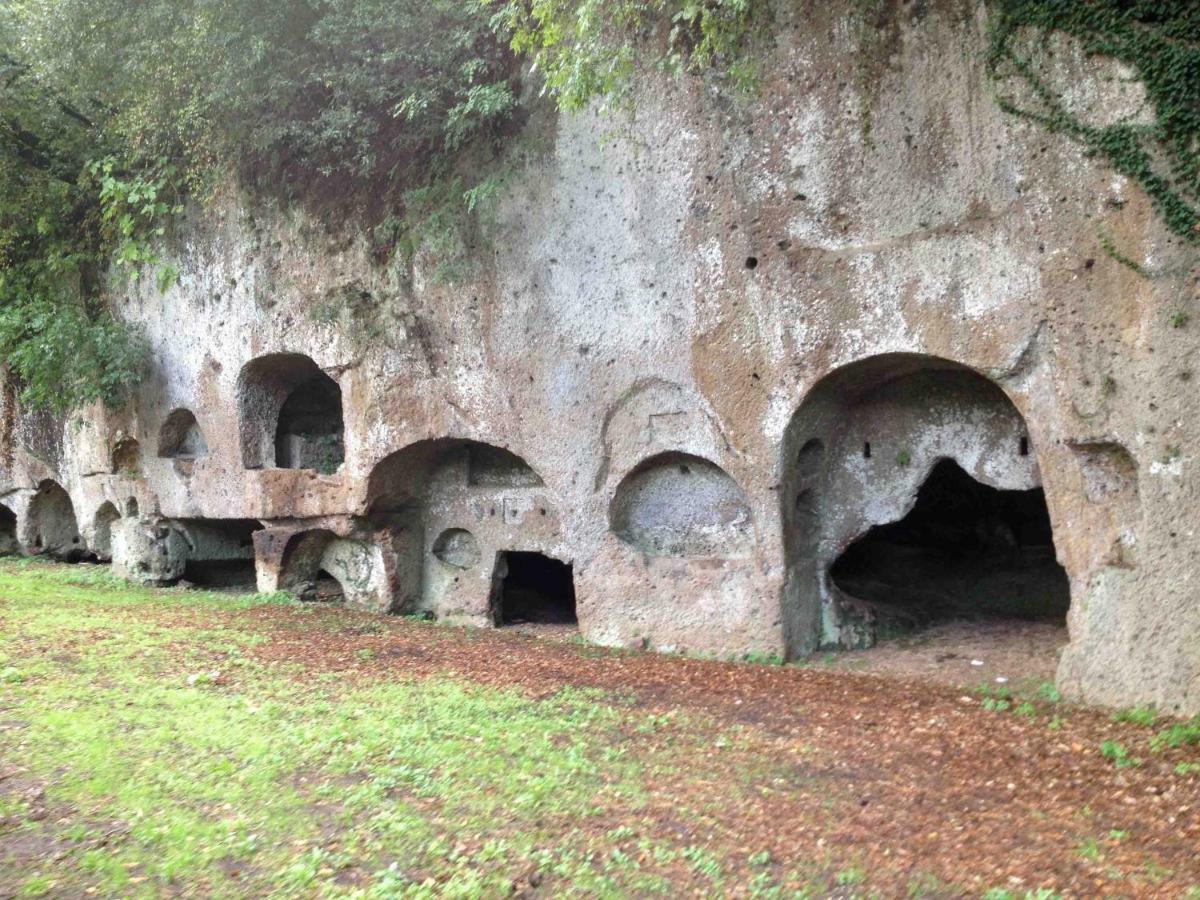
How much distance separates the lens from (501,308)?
9484 mm

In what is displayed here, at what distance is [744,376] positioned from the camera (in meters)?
8.15

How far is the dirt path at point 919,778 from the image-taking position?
427 centimetres

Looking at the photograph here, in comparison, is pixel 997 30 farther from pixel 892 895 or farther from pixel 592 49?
pixel 892 895

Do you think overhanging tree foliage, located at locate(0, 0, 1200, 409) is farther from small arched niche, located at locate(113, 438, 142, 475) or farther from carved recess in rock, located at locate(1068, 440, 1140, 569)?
carved recess in rock, located at locate(1068, 440, 1140, 569)

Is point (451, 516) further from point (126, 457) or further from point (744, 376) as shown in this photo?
point (126, 457)

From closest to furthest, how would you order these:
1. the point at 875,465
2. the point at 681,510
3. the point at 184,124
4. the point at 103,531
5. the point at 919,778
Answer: the point at 919,778 → the point at 875,465 → the point at 681,510 → the point at 184,124 → the point at 103,531

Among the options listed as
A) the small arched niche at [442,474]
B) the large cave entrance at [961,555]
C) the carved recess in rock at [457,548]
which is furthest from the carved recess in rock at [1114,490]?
the carved recess in rock at [457,548]

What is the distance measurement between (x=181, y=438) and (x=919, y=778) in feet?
35.4

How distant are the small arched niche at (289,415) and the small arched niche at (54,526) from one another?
570 centimetres

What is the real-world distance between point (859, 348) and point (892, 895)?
4.50m

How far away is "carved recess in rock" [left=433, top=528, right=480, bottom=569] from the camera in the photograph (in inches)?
428

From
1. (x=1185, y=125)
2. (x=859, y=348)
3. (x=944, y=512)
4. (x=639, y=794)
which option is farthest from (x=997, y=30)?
(x=944, y=512)

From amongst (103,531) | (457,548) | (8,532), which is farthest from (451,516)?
(8,532)

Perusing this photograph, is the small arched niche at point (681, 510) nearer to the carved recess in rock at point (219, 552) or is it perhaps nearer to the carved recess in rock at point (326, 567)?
the carved recess in rock at point (326, 567)
